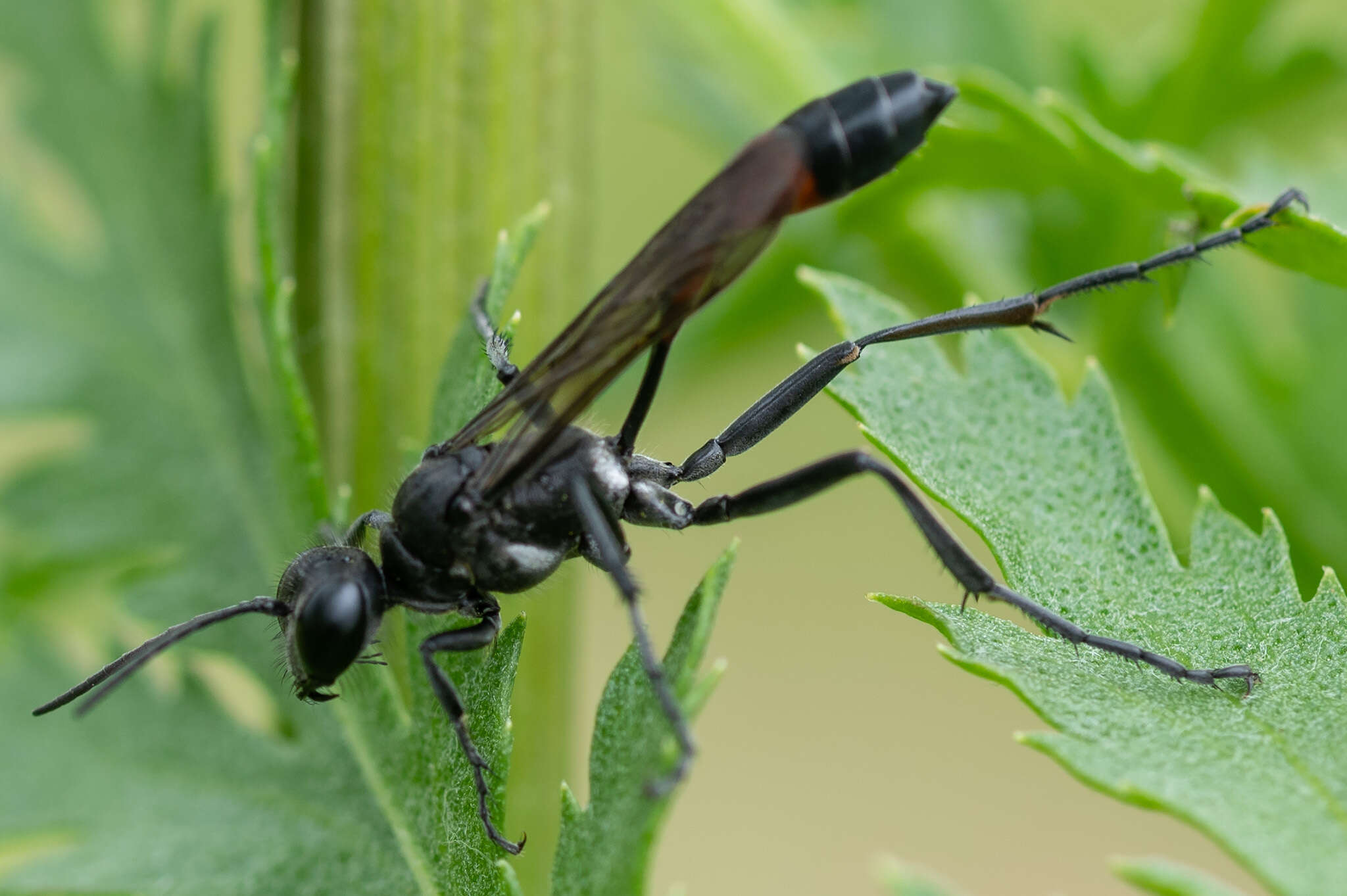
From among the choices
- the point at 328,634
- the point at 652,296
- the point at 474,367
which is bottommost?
the point at 328,634

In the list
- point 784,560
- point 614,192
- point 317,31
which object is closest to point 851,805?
point 784,560

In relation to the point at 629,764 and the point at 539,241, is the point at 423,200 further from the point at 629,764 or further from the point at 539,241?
the point at 629,764

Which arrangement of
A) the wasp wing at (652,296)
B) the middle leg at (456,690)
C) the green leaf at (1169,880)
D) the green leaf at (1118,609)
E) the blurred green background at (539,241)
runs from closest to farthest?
the green leaf at (1169,880), the green leaf at (1118,609), the middle leg at (456,690), the wasp wing at (652,296), the blurred green background at (539,241)

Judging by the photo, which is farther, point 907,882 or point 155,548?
point 155,548

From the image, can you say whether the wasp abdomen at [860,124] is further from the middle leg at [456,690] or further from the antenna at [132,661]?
the antenna at [132,661]

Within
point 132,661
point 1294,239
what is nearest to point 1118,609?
point 1294,239

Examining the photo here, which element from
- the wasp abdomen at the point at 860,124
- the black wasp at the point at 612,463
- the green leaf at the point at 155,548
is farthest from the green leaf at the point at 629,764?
the wasp abdomen at the point at 860,124

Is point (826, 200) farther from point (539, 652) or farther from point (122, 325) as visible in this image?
point (122, 325)
